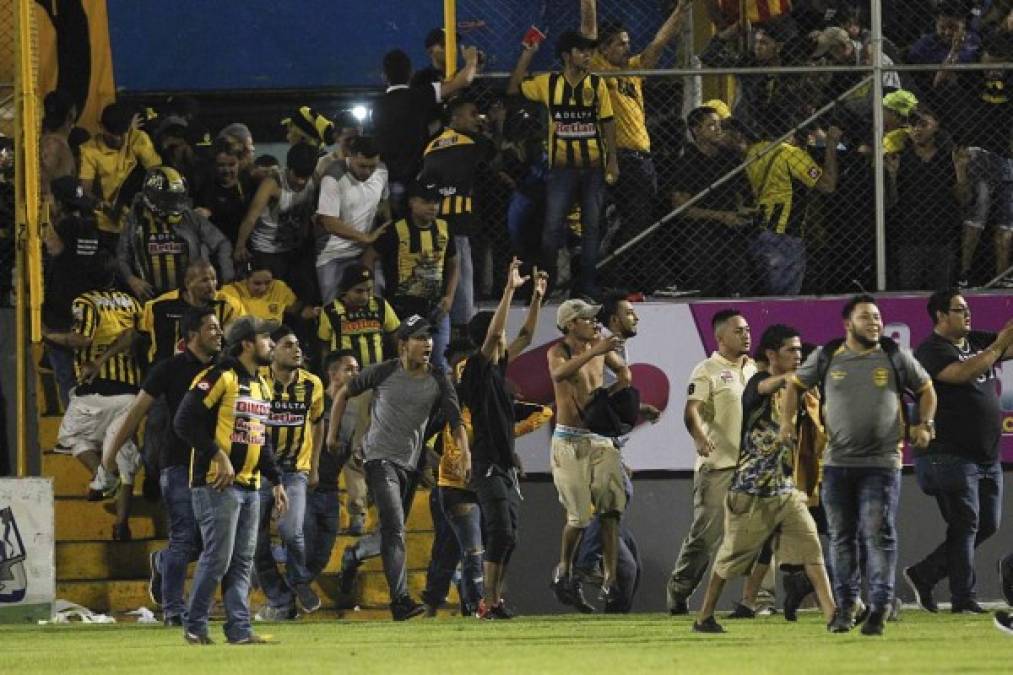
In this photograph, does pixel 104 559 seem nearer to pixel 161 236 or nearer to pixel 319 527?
pixel 319 527

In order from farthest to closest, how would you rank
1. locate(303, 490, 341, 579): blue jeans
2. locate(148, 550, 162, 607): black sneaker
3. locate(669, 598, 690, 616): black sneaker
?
1. locate(303, 490, 341, 579): blue jeans
2. locate(148, 550, 162, 607): black sneaker
3. locate(669, 598, 690, 616): black sneaker

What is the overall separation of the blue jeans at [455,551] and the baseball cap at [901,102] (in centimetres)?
518

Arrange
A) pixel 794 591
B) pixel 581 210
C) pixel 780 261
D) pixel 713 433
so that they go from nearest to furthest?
pixel 794 591
pixel 713 433
pixel 581 210
pixel 780 261

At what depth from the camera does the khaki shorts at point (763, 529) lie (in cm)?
1382

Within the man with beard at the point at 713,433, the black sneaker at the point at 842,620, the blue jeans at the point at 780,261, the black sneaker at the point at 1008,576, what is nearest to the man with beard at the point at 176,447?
the man with beard at the point at 713,433

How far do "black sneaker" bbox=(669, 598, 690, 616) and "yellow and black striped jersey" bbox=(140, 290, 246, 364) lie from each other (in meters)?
4.23

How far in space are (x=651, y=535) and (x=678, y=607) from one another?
7.86 ft

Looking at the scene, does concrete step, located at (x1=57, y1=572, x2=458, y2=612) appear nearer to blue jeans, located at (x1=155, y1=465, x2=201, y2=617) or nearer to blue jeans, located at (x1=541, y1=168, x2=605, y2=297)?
blue jeans, located at (x1=155, y1=465, x2=201, y2=617)

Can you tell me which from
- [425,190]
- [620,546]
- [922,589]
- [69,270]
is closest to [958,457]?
[922,589]

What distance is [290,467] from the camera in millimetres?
16562

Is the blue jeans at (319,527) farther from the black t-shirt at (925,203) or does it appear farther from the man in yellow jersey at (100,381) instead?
the black t-shirt at (925,203)

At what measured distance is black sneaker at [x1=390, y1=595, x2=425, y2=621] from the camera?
16188 mm

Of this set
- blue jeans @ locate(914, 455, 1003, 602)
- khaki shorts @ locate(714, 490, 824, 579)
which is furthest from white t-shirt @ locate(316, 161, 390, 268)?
khaki shorts @ locate(714, 490, 824, 579)

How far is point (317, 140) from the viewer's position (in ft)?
65.2
